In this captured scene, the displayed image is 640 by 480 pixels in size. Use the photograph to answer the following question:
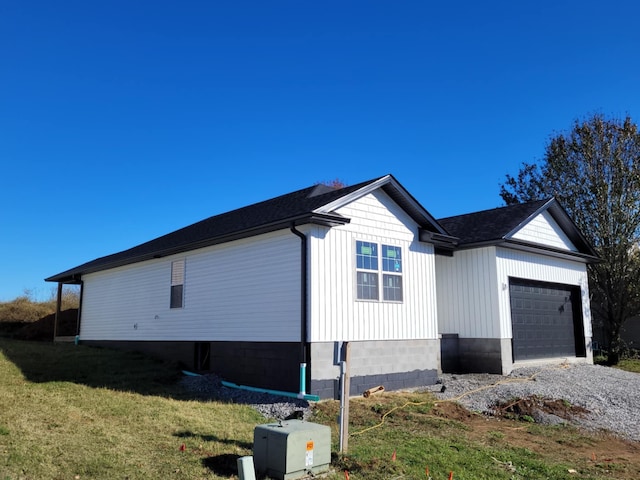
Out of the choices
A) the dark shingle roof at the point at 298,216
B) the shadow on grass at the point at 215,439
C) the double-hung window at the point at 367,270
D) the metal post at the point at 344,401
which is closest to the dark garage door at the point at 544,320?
the dark shingle roof at the point at 298,216

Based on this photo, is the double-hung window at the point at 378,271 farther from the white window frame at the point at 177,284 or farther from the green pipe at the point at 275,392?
the white window frame at the point at 177,284

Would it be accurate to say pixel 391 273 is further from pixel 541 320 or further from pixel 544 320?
pixel 544 320

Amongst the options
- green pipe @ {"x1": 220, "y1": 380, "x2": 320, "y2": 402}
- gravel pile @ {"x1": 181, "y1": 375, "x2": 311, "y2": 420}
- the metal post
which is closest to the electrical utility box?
the metal post

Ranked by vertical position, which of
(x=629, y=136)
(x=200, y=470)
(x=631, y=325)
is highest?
(x=629, y=136)

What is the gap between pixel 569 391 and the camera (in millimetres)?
12156

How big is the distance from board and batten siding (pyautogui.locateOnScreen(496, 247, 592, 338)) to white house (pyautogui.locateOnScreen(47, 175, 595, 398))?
0.07m

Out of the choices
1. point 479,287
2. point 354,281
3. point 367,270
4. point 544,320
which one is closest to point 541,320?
point 544,320

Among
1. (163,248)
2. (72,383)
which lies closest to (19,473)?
(72,383)

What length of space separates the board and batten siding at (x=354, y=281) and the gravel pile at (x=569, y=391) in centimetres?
170

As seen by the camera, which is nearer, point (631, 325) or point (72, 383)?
point (72, 383)

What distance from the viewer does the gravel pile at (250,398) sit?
9703mm

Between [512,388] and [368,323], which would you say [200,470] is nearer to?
[368,323]

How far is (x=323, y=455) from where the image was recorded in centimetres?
603

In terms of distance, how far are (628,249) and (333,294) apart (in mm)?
16936
